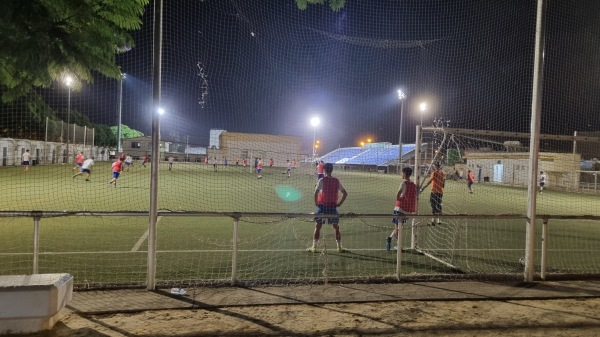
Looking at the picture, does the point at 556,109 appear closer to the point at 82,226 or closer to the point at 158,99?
the point at 158,99

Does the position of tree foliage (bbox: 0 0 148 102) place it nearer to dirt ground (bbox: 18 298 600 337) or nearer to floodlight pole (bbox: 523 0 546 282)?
dirt ground (bbox: 18 298 600 337)

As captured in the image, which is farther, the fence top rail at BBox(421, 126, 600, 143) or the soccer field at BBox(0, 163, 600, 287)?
the fence top rail at BBox(421, 126, 600, 143)

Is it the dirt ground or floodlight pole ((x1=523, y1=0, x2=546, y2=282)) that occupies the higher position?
floodlight pole ((x1=523, y1=0, x2=546, y2=282))

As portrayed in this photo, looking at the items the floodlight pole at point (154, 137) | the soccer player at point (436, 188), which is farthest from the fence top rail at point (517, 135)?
the floodlight pole at point (154, 137)

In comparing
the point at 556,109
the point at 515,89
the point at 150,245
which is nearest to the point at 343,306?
the point at 150,245

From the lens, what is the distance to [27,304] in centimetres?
400

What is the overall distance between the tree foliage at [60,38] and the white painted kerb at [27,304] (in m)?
2.24

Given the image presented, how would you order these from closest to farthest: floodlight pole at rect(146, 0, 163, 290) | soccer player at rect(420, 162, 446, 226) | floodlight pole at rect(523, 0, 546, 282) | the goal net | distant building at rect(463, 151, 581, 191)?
floodlight pole at rect(146, 0, 163, 290), floodlight pole at rect(523, 0, 546, 282), the goal net, soccer player at rect(420, 162, 446, 226), distant building at rect(463, 151, 581, 191)

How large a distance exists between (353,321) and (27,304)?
3412 millimetres

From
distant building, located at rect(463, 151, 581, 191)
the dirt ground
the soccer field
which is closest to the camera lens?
the dirt ground

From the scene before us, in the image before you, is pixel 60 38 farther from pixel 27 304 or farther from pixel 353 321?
pixel 353 321

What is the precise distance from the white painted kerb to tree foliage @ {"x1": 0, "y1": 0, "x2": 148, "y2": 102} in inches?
88.0

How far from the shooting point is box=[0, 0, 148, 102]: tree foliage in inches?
154

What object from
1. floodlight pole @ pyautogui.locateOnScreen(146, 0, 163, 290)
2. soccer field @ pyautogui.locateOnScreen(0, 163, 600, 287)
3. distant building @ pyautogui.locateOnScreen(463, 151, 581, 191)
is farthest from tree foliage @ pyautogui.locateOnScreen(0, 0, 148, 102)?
distant building @ pyautogui.locateOnScreen(463, 151, 581, 191)
